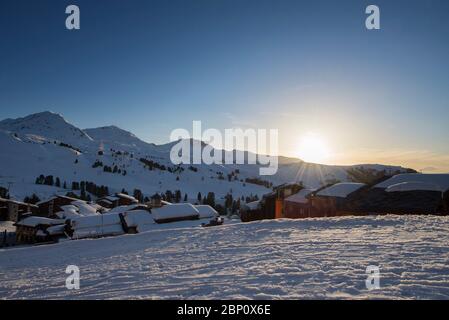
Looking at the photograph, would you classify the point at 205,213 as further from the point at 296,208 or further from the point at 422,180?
the point at 422,180

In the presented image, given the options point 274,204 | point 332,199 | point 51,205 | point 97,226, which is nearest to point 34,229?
point 97,226

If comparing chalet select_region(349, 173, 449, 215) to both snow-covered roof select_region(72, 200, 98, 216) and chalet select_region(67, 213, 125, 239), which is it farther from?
snow-covered roof select_region(72, 200, 98, 216)

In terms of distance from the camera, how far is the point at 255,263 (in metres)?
10.1

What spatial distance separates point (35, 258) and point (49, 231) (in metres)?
36.9

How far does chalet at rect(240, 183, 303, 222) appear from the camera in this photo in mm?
49156

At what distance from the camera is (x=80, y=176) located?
577ft

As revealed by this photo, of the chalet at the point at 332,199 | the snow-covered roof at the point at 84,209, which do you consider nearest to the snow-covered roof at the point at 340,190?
the chalet at the point at 332,199

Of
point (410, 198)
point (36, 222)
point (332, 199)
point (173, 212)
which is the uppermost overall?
point (410, 198)

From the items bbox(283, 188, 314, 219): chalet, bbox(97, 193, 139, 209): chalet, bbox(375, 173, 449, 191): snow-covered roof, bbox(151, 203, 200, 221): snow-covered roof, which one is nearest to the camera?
bbox(375, 173, 449, 191): snow-covered roof

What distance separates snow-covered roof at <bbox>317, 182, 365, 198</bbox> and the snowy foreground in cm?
1978

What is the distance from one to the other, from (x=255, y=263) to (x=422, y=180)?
31.8 meters

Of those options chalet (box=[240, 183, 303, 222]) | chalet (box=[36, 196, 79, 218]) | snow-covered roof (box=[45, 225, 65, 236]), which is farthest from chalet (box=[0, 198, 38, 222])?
chalet (box=[240, 183, 303, 222])

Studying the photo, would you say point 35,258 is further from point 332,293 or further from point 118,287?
point 332,293
